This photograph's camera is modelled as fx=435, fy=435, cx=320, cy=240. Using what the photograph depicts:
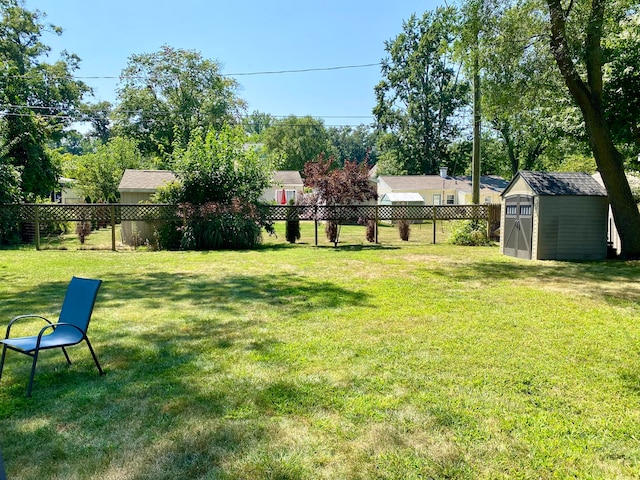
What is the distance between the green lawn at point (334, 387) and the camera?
258 centimetres

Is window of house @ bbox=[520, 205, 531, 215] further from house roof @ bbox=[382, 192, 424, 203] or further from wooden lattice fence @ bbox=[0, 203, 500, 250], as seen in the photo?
house roof @ bbox=[382, 192, 424, 203]

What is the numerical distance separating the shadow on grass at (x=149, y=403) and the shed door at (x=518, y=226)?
27.0 ft

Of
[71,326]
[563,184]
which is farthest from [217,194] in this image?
[71,326]

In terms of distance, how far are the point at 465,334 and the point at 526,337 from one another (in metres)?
0.65

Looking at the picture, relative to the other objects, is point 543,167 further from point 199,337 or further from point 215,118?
point 199,337

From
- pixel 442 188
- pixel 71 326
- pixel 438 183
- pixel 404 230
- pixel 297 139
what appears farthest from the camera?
pixel 297 139

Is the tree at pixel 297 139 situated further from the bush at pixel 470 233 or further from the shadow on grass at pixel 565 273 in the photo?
the shadow on grass at pixel 565 273

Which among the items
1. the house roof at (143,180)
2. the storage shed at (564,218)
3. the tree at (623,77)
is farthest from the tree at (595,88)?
the house roof at (143,180)

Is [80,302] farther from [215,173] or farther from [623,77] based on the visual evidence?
[623,77]

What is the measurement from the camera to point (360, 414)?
3.12 meters

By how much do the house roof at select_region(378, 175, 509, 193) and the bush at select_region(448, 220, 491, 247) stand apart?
56.7 feet

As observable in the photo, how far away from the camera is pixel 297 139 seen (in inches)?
1986

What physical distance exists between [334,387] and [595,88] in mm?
11117

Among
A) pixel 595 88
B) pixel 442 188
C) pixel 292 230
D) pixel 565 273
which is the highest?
pixel 595 88
